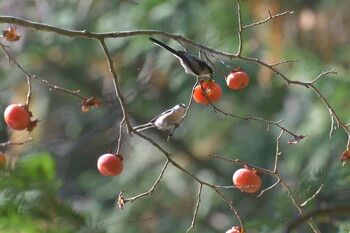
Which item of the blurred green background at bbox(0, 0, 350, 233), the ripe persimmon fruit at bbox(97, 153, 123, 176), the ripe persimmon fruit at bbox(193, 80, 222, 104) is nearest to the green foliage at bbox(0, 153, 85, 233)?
the ripe persimmon fruit at bbox(97, 153, 123, 176)

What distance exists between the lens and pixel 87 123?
6312mm

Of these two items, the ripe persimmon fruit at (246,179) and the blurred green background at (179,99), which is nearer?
the ripe persimmon fruit at (246,179)

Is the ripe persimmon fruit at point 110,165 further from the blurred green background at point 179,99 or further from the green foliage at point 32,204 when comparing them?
the blurred green background at point 179,99

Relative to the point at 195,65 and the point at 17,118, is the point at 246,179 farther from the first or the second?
the point at 17,118

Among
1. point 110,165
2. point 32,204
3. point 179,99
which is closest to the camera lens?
point 32,204

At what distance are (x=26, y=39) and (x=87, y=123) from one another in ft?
2.44

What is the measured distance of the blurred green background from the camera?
460 centimetres

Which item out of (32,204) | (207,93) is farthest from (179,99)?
(32,204)

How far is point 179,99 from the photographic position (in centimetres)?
561

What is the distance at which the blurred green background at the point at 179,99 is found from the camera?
460 centimetres

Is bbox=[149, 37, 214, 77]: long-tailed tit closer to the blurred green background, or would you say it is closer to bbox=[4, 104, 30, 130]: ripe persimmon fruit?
bbox=[4, 104, 30, 130]: ripe persimmon fruit

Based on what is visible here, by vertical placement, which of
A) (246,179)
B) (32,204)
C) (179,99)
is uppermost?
(179,99)

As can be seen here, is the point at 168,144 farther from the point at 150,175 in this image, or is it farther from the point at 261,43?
the point at 261,43

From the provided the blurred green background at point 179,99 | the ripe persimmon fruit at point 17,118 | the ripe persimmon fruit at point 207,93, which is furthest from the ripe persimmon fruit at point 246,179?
the blurred green background at point 179,99
